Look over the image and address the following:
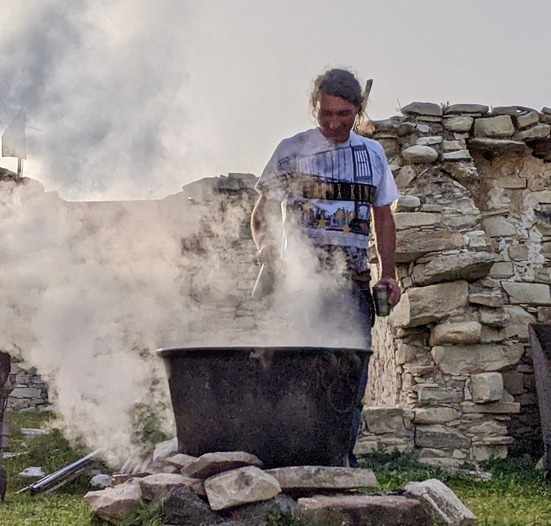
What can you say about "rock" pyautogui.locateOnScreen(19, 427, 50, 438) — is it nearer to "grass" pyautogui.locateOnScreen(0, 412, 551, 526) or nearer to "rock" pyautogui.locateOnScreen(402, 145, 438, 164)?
"grass" pyautogui.locateOnScreen(0, 412, 551, 526)

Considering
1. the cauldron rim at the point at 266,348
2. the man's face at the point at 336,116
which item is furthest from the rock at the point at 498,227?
the cauldron rim at the point at 266,348

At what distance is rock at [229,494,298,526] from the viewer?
3.28 meters

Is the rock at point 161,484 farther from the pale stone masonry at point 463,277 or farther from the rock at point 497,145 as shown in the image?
the rock at point 497,145

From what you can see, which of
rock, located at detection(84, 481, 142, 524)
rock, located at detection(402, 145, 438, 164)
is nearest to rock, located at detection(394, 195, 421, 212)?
rock, located at detection(402, 145, 438, 164)

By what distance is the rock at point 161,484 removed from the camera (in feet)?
11.3

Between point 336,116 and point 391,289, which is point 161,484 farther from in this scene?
point 336,116

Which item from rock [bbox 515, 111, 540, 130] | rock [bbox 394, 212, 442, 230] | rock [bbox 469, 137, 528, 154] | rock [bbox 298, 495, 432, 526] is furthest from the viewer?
rock [bbox 515, 111, 540, 130]

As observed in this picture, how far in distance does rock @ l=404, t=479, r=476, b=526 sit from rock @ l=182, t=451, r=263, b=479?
67 cm

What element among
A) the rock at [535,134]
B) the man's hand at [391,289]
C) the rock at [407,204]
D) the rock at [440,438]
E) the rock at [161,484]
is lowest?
the rock at [440,438]

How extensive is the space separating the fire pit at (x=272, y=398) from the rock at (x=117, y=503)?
337 millimetres

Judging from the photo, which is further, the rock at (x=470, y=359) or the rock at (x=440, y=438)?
the rock at (x=470, y=359)

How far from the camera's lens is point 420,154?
706 centimetres

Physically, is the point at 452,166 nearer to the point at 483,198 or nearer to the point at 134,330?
the point at 483,198

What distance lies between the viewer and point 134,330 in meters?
Answer: 5.88
